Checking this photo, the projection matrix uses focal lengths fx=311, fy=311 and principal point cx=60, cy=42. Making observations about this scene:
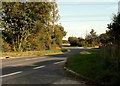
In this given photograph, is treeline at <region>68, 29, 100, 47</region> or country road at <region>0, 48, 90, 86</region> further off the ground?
treeline at <region>68, 29, 100, 47</region>

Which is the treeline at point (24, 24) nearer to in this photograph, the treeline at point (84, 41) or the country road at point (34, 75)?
the country road at point (34, 75)

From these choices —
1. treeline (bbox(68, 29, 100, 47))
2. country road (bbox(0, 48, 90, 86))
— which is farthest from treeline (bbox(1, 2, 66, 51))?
treeline (bbox(68, 29, 100, 47))

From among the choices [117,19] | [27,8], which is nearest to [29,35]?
[27,8]

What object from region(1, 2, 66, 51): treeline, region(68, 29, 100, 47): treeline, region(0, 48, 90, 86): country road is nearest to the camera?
region(0, 48, 90, 86): country road

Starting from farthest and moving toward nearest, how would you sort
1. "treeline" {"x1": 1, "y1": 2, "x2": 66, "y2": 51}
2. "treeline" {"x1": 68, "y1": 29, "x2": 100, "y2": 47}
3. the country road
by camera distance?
"treeline" {"x1": 68, "y1": 29, "x2": 100, "y2": 47} < "treeline" {"x1": 1, "y1": 2, "x2": 66, "y2": 51} < the country road

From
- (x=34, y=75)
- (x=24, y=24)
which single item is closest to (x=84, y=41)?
(x=24, y=24)

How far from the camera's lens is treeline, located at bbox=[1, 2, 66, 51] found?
1819 inches

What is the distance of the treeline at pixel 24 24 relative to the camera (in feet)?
152

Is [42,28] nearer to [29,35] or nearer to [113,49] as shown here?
[29,35]

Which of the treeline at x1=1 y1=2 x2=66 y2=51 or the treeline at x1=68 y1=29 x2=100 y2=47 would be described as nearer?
the treeline at x1=1 y1=2 x2=66 y2=51

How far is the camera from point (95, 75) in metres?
13.7

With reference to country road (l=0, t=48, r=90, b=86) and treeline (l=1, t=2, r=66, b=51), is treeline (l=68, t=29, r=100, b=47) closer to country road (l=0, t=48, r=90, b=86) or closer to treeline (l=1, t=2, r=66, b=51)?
treeline (l=1, t=2, r=66, b=51)

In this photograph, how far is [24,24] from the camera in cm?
4681

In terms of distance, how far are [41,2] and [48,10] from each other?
184 centimetres
